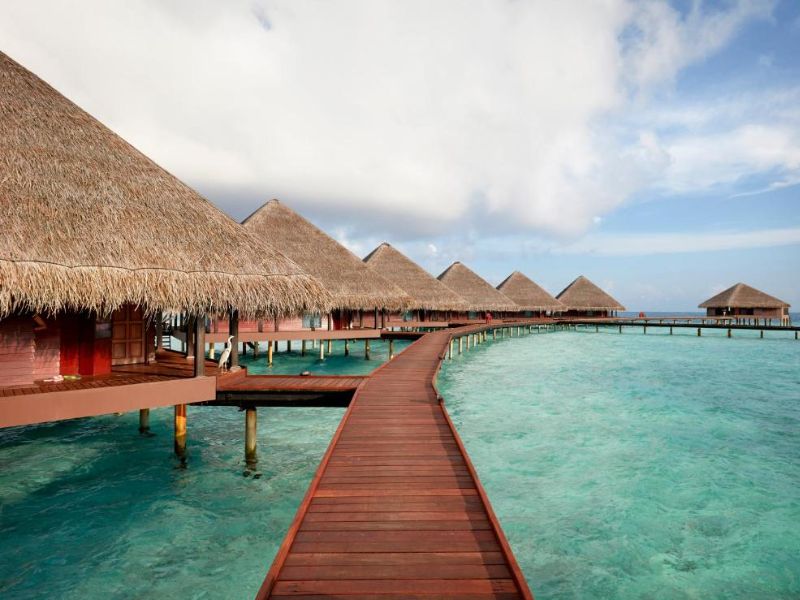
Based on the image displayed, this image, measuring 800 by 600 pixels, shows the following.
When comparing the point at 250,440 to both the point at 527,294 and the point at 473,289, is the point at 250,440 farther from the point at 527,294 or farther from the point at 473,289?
the point at 527,294

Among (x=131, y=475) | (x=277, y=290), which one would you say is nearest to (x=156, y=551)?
(x=131, y=475)

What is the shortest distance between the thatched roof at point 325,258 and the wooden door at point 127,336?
10.9 meters

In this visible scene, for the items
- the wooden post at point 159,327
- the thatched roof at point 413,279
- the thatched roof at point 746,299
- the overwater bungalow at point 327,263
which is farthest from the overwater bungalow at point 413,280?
the thatched roof at point 746,299

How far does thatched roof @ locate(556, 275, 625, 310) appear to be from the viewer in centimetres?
5038

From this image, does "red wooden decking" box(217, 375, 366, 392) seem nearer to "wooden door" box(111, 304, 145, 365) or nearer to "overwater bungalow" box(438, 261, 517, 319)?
"wooden door" box(111, 304, 145, 365)

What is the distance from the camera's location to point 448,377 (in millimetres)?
19641

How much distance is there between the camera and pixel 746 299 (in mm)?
48188

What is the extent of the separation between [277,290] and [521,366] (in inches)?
673

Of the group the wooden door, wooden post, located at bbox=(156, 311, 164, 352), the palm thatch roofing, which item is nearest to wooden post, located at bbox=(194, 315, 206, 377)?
the palm thatch roofing

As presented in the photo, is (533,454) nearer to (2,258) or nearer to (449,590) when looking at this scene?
(449,590)

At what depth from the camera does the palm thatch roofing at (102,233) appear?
6.95m

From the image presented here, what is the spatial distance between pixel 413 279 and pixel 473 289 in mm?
10222

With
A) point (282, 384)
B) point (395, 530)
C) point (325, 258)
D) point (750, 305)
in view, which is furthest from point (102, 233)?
point (750, 305)

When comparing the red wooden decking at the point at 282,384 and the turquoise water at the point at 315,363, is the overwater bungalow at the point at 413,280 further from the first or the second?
the red wooden decking at the point at 282,384
